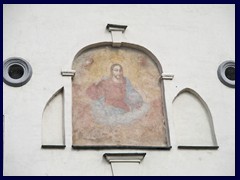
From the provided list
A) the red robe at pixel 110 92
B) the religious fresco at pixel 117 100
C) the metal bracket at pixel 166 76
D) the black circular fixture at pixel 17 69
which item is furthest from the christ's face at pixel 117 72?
the black circular fixture at pixel 17 69

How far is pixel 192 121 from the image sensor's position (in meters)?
10.1

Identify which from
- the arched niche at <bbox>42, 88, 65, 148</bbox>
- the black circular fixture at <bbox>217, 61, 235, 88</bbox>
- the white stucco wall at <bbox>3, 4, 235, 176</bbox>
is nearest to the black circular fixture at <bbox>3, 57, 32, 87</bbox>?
the white stucco wall at <bbox>3, 4, 235, 176</bbox>

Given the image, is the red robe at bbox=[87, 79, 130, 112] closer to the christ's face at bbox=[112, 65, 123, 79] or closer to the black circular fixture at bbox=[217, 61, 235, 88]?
the christ's face at bbox=[112, 65, 123, 79]

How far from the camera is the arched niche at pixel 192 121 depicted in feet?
32.5

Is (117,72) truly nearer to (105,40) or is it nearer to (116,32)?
(105,40)

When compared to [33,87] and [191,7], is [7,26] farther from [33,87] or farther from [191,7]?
[191,7]

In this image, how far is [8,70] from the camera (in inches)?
378

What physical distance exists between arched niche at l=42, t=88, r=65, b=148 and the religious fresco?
21 cm

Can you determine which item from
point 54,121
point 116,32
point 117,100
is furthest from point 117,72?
point 54,121

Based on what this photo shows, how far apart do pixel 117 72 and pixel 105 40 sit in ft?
1.87

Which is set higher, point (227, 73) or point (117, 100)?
point (227, 73)

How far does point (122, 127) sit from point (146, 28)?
6.03 feet

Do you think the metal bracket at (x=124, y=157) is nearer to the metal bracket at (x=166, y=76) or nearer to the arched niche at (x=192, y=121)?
the arched niche at (x=192, y=121)

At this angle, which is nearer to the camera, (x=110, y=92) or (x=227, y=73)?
(x=110, y=92)
